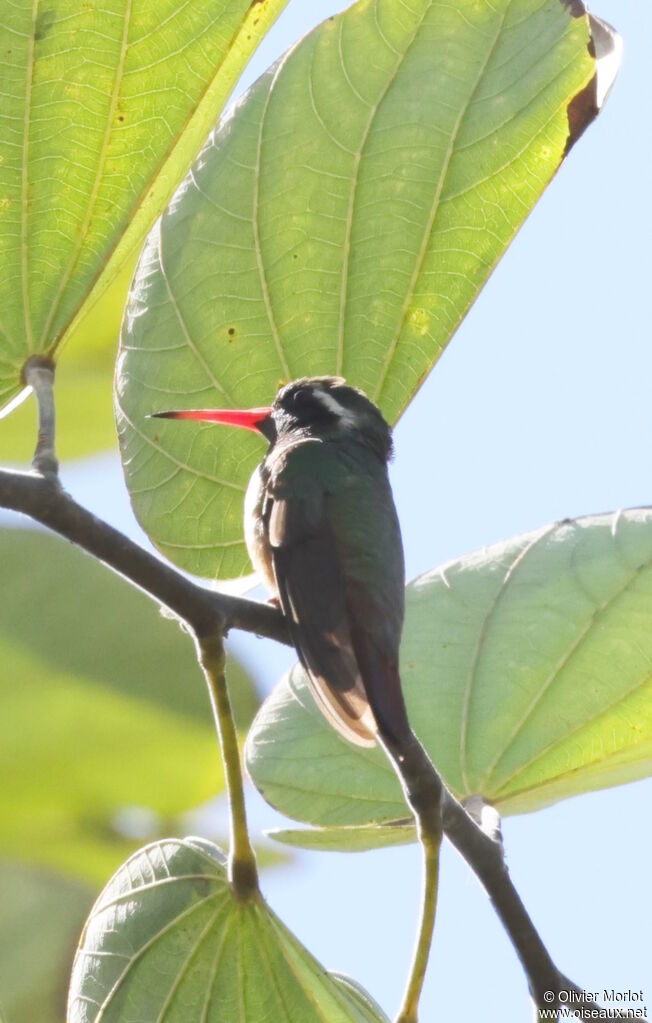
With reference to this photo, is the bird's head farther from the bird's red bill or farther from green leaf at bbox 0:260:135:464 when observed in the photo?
green leaf at bbox 0:260:135:464

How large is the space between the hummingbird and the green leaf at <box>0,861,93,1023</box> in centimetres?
152

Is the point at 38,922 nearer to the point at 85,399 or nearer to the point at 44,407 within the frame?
the point at 85,399

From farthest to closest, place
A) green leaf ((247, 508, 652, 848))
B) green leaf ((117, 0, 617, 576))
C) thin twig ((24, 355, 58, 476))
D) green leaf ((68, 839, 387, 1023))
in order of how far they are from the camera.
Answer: green leaf ((247, 508, 652, 848)), green leaf ((117, 0, 617, 576)), green leaf ((68, 839, 387, 1023)), thin twig ((24, 355, 58, 476))

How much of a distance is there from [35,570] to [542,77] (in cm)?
185

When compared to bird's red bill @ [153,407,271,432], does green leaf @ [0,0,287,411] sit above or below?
above

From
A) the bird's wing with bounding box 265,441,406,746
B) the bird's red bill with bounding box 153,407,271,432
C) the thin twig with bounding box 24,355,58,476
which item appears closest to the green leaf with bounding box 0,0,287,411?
the thin twig with bounding box 24,355,58,476

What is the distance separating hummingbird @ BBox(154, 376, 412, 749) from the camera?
198 centimetres

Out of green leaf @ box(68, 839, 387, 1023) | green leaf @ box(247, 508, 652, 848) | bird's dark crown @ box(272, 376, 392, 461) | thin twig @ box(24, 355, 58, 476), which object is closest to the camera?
thin twig @ box(24, 355, 58, 476)

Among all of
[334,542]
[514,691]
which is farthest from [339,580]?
[514,691]

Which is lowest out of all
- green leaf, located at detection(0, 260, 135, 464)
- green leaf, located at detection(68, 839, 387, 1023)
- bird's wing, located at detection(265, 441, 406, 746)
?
green leaf, located at detection(68, 839, 387, 1023)

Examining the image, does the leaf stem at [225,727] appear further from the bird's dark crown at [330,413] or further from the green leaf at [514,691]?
the bird's dark crown at [330,413]

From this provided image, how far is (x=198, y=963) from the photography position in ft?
6.27

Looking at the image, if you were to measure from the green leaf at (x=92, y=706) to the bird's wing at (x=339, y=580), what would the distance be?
95 cm

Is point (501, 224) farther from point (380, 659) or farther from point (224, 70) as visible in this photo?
point (380, 659)
